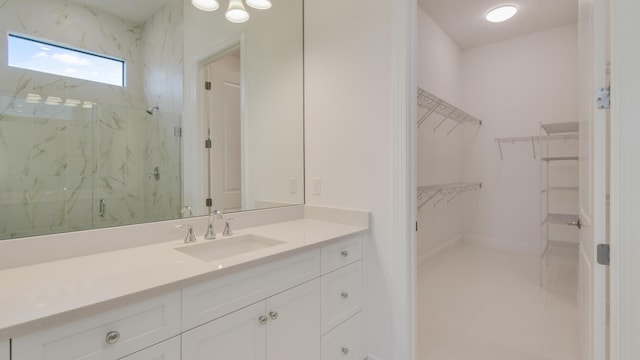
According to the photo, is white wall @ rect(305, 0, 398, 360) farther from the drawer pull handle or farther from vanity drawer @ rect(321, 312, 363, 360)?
the drawer pull handle

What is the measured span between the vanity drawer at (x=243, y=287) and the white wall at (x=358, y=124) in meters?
0.47

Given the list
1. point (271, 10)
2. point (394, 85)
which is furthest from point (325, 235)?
point (271, 10)

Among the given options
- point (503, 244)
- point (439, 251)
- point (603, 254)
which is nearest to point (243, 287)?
point (603, 254)

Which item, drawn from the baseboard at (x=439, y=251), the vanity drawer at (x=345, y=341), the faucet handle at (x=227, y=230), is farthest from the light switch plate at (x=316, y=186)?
the baseboard at (x=439, y=251)

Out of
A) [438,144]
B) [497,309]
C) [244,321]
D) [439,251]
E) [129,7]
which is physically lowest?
[497,309]

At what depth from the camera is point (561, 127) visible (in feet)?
11.1

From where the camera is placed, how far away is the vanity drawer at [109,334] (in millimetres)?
721

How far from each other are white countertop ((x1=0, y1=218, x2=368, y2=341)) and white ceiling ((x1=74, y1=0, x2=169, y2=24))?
1064mm

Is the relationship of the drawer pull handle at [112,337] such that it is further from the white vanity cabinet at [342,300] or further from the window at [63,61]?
the window at [63,61]

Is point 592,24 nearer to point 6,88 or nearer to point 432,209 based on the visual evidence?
point 6,88

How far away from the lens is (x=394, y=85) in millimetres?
1617

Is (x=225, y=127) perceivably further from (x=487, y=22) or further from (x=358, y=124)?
(x=487, y=22)

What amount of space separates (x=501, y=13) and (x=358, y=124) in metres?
2.86

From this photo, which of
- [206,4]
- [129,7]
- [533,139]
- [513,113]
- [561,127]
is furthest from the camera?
[513,113]
